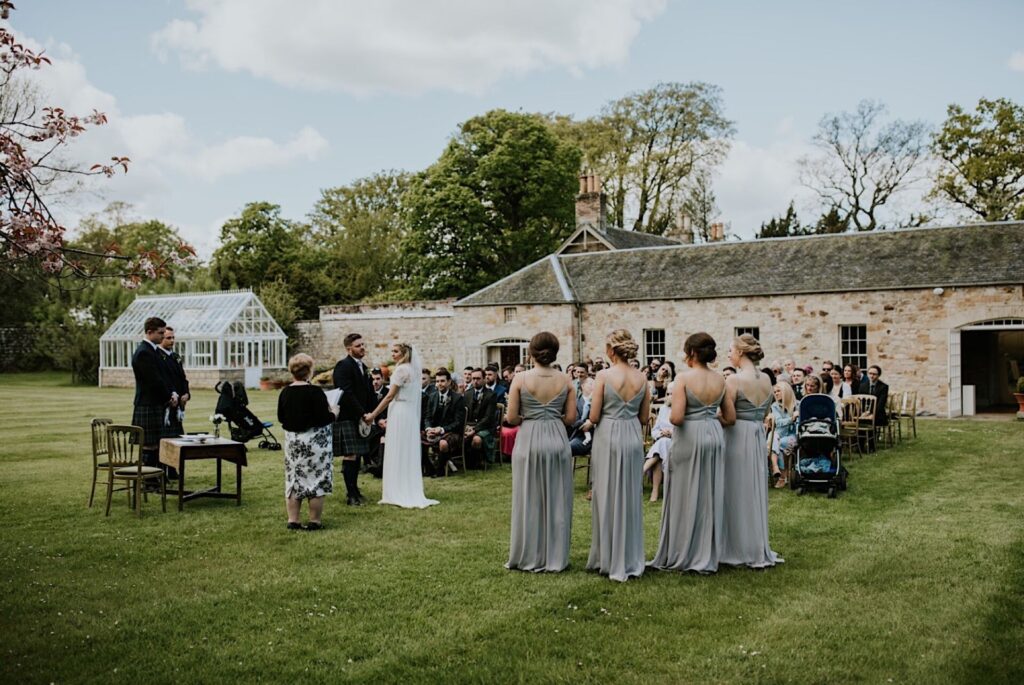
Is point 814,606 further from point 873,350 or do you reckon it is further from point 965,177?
point 965,177

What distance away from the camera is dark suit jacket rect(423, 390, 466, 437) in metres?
12.2

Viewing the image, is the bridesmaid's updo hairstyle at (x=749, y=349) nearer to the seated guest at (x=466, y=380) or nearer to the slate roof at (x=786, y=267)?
the seated guest at (x=466, y=380)

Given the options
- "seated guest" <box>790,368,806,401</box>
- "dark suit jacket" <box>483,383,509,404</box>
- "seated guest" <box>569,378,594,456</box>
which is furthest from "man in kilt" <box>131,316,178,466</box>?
"seated guest" <box>790,368,806,401</box>

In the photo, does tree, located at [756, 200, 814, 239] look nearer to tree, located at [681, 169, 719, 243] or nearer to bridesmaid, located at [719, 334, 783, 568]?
tree, located at [681, 169, 719, 243]

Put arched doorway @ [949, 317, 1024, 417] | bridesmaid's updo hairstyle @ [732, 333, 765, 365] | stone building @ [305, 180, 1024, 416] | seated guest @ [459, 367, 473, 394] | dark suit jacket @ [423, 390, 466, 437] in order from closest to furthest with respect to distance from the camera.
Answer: bridesmaid's updo hairstyle @ [732, 333, 765, 365], dark suit jacket @ [423, 390, 466, 437], seated guest @ [459, 367, 473, 394], stone building @ [305, 180, 1024, 416], arched doorway @ [949, 317, 1024, 417]

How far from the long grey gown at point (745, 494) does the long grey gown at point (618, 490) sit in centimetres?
88

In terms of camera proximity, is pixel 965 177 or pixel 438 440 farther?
pixel 965 177

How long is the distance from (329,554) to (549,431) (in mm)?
2360

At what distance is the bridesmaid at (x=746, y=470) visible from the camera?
7008 millimetres

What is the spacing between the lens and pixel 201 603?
6.02 m

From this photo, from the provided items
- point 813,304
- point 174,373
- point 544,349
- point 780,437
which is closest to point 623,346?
point 544,349

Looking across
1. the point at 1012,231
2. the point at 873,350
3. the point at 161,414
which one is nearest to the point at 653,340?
the point at 873,350

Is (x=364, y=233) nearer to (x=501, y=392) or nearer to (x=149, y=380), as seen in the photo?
(x=501, y=392)

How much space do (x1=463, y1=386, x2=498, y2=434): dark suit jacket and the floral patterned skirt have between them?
4.41 meters
